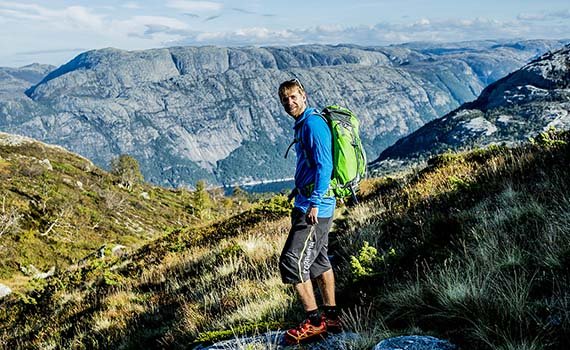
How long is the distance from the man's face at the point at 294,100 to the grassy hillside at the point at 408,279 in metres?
1.87

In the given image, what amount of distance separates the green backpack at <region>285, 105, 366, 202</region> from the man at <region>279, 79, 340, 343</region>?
82mm

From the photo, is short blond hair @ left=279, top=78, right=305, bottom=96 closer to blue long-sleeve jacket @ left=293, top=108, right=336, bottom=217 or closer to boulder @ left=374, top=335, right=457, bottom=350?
blue long-sleeve jacket @ left=293, top=108, right=336, bottom=217

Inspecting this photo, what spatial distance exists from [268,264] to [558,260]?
16.1 ft

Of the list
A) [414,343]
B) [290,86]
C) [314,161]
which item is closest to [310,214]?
[314,161]

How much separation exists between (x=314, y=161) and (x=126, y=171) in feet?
355

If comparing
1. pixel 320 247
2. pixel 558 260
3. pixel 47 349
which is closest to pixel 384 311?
pixel 320 247

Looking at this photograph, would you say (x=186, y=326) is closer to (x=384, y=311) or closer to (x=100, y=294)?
(x=384, y=311)

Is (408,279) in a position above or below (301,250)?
below

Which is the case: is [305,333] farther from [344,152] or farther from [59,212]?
[59,212]

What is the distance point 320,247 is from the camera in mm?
5148

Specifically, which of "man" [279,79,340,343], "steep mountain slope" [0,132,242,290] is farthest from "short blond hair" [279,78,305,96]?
"steep mountain slope" [0,132,242,290]

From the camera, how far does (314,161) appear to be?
4848 mm

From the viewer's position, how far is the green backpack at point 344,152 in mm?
4898

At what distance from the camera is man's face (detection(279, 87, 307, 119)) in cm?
505
